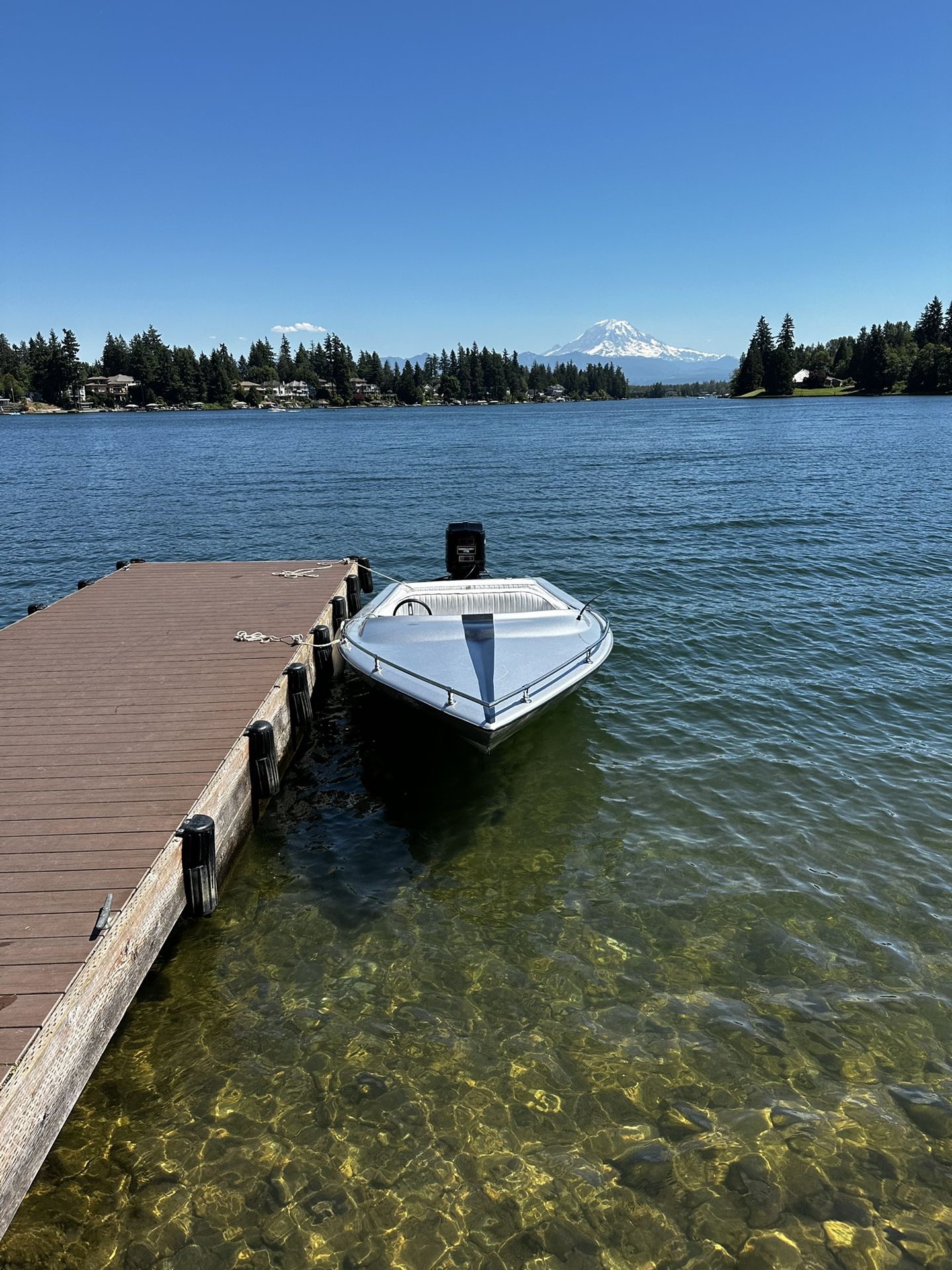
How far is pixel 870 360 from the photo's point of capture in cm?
15200

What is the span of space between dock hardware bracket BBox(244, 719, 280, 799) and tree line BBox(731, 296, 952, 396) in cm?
16339

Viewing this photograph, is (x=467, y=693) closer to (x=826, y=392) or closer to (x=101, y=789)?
(x=101, y=789)

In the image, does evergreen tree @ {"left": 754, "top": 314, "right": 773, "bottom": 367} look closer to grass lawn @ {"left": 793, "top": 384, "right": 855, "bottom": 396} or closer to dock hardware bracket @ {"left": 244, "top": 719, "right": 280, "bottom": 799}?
grass lawn @ {"left": 793, "top": 384, "right": 855, "bottom": 396}

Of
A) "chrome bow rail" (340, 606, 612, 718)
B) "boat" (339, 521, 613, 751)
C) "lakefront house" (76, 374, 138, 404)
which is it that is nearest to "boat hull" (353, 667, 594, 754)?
"boat" (339, 521, 613, 751)

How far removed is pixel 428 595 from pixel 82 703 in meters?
5.60

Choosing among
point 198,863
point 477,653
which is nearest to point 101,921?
point 198,863

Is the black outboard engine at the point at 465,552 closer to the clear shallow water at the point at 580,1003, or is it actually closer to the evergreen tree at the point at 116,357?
the clear shallow water at the point at 580,1003

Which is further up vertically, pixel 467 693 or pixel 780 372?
pixel 780 372

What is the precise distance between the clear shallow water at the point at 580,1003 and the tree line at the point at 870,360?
15518cm

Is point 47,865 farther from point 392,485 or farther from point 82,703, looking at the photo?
point 392,485

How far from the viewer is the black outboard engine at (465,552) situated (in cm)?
1508

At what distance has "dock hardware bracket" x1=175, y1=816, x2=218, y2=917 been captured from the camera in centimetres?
664

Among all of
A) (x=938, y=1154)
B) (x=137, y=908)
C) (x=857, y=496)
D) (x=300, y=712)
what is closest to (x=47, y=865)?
(x=137, y=908)

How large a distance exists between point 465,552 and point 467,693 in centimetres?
675
